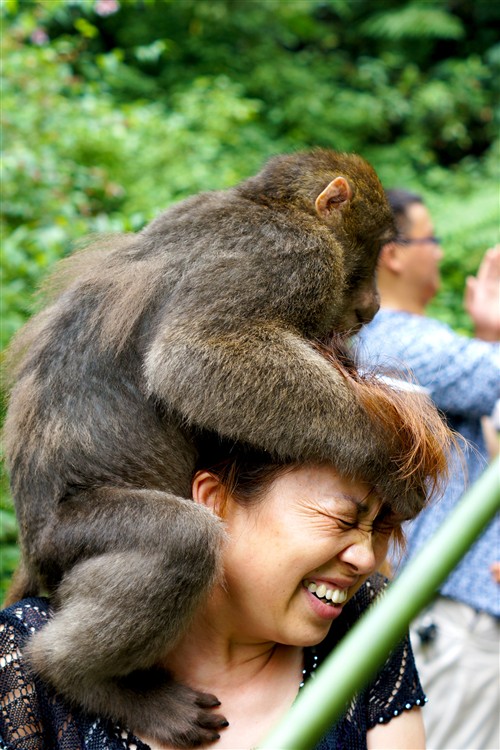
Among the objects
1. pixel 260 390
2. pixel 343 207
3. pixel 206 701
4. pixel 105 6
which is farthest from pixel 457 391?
pixel 105 6

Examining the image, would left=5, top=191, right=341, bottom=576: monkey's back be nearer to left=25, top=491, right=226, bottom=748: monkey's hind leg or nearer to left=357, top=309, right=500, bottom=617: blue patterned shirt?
left=25, top=491, right=226, bottom=748: monkey's hind leg

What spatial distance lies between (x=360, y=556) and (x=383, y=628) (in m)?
1.34

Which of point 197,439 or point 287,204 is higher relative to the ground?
point 287,204

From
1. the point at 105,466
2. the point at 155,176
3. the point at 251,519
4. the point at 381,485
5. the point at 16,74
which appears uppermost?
the point at 381,485

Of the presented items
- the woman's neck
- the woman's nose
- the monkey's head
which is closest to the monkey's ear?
the monkey's head

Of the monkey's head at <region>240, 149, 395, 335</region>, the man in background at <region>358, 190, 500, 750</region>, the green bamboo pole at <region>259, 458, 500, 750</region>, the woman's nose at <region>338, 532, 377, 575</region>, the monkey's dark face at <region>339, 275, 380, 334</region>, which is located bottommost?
the man in background at <region>358, 190, 500, 750</region>

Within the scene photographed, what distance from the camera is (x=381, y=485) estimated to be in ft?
6.72

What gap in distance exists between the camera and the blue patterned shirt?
12.1 feet

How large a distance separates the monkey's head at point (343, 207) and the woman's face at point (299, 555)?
842mm

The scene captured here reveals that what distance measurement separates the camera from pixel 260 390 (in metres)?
2.36

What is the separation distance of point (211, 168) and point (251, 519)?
6431 millimetres

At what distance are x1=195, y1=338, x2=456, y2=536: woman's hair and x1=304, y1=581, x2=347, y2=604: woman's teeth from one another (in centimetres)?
23

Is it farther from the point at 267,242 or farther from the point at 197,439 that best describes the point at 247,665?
the point at 267,242

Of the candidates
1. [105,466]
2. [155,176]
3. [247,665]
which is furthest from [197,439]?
[155,176]
